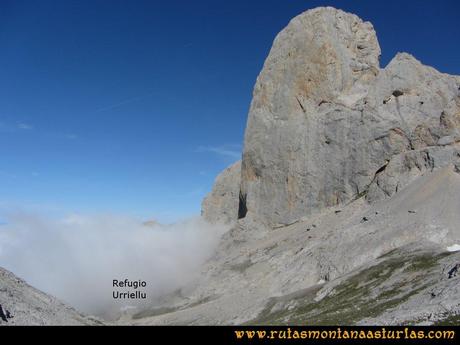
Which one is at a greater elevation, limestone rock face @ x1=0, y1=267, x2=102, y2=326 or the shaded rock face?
the shaded rock face

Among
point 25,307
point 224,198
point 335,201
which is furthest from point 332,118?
point 25,307

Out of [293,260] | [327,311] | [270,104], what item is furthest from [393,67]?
[327,311]

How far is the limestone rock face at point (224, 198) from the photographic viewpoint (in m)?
165

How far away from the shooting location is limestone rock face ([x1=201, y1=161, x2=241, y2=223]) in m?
165

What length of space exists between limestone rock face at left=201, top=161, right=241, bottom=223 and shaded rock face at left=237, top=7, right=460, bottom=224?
28.8m

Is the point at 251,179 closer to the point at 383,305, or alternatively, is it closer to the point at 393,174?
Result: the point at 393,174

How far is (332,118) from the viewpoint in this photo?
375 ft

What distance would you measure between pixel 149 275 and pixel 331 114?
222 ft

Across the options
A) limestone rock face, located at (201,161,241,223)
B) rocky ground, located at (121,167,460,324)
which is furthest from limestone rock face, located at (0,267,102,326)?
limestone rock face, located at (201,161,241,223)

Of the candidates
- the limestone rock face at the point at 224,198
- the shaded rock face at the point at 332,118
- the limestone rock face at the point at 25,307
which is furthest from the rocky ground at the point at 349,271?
the limestone rock face at the point at 224,198

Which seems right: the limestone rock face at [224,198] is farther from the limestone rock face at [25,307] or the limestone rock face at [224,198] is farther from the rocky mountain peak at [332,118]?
the limestone rock face at [25,307]

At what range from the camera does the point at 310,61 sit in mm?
122312

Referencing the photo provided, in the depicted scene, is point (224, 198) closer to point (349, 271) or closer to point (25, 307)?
point (349, 271)

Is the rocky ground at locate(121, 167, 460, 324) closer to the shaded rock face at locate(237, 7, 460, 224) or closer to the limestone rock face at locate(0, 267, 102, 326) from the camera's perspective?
the shaded rock face at locate(237, 7, 460, 224)
